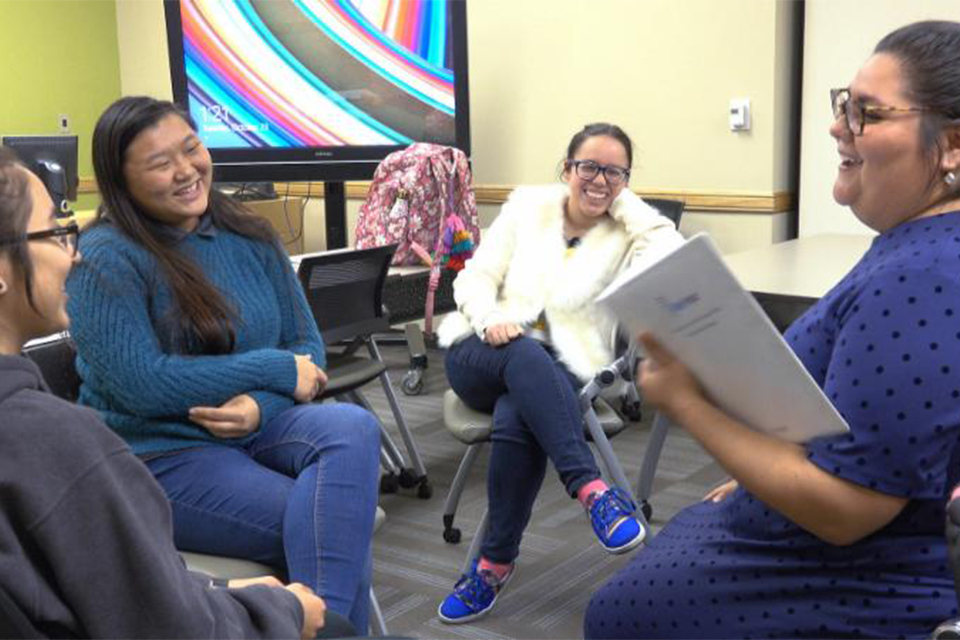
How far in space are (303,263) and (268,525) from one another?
108 cm

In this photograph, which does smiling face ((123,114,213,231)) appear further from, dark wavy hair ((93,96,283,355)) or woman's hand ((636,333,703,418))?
woman's hand ((636,333,703,418))

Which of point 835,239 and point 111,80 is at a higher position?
point 111,80

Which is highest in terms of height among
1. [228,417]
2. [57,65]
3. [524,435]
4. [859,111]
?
[57,65]

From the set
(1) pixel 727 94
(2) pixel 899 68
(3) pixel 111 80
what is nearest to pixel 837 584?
(2) pixel 899 68

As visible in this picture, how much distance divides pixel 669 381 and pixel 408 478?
2.21 meters

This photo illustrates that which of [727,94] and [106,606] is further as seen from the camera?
[727,94]

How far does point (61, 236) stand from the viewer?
1205mm

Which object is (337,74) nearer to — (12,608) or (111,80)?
(111,80)

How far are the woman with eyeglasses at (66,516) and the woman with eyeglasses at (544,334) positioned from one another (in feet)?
4.45

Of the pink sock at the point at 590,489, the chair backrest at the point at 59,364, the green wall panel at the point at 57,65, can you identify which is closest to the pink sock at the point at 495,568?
the pink sock at the point at 590,489

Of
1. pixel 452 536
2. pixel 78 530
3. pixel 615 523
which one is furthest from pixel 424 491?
pixel 78 530

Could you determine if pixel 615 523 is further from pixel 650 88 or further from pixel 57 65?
pixel 57 65

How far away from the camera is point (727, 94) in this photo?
13.8 ft

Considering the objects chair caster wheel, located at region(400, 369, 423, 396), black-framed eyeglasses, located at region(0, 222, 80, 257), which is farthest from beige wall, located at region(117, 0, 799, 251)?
black-framed eyeglasses, located at region(0, 222, 80, 257)
